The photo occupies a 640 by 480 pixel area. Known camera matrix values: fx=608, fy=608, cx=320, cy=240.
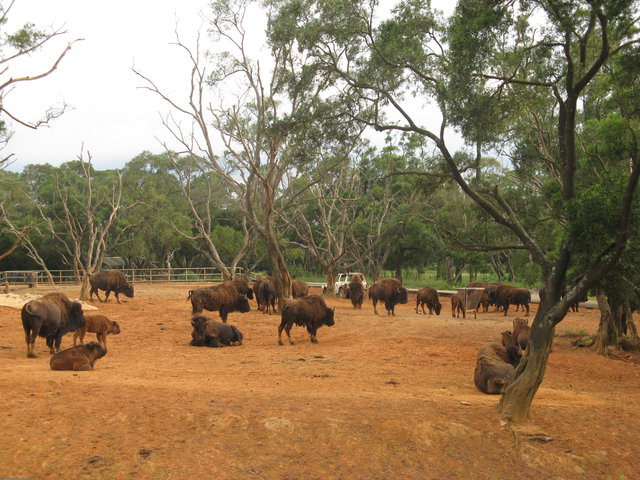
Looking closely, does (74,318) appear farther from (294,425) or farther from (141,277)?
(141,277)

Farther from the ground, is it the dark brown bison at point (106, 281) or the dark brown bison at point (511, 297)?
the dark brown bison at point (106, 281)

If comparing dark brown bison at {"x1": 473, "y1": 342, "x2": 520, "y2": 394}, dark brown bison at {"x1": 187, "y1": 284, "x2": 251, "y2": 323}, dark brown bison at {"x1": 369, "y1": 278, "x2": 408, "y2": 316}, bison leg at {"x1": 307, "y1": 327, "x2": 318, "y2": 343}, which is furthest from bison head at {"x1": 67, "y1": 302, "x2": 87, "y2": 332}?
dark brown bison at {"x1": 369, "y1": 278, "x2": 408, "y2": 316}

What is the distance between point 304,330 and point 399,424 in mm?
11701

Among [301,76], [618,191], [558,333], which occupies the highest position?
[301,76]

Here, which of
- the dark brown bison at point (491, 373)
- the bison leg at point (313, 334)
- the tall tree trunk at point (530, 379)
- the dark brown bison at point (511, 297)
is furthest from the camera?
the dark brown bison at point (511, 297)

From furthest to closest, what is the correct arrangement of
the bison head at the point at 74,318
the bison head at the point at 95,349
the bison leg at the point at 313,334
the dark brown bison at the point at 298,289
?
the dark brown bison at the point at 298,289 < the bison leg at the point at 313,334 < the bison head at the point at 74,318 < the bison head at the point at 95,349

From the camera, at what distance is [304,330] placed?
19750 mm

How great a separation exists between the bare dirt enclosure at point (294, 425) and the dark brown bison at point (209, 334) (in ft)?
8.82

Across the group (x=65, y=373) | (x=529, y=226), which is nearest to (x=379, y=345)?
(x=529, y=226)

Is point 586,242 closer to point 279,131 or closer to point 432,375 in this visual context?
point 432,375

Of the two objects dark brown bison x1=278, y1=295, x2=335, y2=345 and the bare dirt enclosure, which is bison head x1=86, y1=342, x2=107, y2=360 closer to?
the bare dirt enclosure

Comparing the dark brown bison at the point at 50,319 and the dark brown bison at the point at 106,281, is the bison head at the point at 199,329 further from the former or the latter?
the dark brown bison at the point at 106,281

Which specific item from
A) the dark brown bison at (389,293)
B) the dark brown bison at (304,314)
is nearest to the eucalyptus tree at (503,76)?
the dark brown bison at (304,314)

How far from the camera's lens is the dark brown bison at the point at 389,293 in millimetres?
25594
